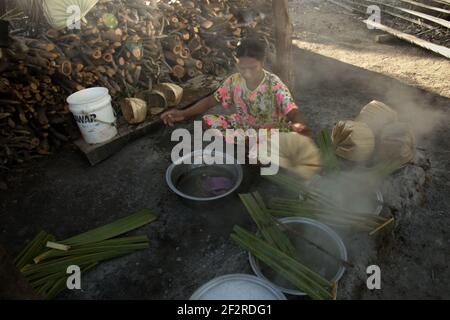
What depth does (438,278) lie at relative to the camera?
8.71 ft

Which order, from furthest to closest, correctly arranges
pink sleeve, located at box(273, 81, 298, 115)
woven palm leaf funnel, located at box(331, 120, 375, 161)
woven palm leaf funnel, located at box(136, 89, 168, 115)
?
woven palm leaf funnel, located at box(136, 89, 168, 115) < pink sleeve, located at box(273, 81, 298, 115) < woven palm leaf funnel, located at box(331, 120, 375, 161)

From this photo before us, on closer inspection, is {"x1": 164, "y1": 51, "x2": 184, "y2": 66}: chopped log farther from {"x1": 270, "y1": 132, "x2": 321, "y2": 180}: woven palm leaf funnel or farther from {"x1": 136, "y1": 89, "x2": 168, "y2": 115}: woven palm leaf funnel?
{"x1": 270, "y1": 132, "x2": 321, "y2": 180}: woven palm leaf funnel

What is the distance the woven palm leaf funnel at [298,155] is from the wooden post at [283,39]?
143cm

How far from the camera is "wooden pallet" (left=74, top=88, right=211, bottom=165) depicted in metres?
4.07

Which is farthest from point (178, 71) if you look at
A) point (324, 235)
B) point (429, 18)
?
point (429, 18)

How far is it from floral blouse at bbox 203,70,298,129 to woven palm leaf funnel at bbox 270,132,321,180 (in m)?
0.36

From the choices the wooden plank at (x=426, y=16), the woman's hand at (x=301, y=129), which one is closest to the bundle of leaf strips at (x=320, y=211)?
the woman's hand at (x=301, y=129)

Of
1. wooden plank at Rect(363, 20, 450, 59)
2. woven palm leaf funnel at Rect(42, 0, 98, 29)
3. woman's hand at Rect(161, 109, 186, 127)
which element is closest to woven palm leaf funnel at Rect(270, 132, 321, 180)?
woman's hand at Rect(161, 109, 186, 127)

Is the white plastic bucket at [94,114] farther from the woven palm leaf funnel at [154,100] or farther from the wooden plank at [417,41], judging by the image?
the wooden plank at [417,41]

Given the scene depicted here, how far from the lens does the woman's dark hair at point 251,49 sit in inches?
116

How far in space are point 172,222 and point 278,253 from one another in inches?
48.9

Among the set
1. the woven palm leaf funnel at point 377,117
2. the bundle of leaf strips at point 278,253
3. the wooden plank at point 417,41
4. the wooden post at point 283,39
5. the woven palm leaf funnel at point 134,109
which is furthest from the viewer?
the wooden plank at point 417,41
